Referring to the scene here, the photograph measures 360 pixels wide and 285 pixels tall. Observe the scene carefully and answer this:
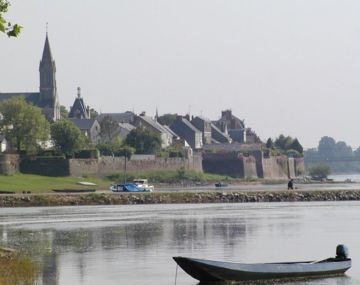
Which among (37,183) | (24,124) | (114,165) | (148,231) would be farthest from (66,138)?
(148,231)

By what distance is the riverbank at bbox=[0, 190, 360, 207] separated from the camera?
348ft

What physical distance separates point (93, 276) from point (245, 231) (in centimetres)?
2353

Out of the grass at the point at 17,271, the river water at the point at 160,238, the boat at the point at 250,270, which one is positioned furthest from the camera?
the river water at the point at 160,238

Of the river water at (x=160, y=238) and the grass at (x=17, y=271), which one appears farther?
the river water at (x=160, y=238)

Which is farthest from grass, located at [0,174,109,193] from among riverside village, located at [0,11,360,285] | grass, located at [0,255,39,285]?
grass, located at [0,255,39,285]

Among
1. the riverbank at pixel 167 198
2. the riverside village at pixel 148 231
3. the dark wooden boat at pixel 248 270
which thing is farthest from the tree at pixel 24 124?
the dark wooden boat at pixel 248 270

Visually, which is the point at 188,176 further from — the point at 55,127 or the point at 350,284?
the point at 350,284

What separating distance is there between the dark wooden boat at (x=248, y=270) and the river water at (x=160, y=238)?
1.60 feet

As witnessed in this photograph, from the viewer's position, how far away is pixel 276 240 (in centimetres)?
6091

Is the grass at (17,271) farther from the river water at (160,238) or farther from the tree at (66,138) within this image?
the tree at (66,138)

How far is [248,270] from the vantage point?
4344 cm

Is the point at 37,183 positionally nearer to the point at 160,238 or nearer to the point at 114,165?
the point at 114,165

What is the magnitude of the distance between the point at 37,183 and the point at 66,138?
28763 mm

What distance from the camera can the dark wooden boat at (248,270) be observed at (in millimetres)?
42812
